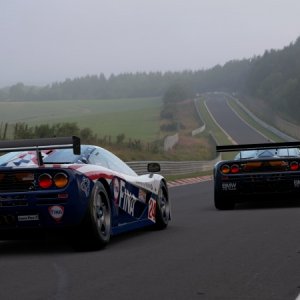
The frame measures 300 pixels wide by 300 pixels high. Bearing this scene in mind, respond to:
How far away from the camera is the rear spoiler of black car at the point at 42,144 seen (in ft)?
23.1

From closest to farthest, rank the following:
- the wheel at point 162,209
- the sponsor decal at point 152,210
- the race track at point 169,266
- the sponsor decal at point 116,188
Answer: the race track at point 169,266, the sponsor decal at point 116,188, the sponsor decal at point 152,210, the wheel at point 162,209

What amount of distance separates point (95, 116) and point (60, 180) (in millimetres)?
87707

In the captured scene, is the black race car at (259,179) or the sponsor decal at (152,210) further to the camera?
the black race car at (259,179)

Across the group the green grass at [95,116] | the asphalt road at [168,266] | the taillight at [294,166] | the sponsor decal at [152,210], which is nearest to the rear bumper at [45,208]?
the asphalt road at [168,266]

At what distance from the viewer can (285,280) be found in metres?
5.54

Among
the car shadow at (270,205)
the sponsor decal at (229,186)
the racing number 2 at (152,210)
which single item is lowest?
the car shadow at (270,205)

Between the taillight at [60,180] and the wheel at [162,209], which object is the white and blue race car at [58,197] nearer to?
the taillight at [60,180]

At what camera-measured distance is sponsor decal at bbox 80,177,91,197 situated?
22.8 ft

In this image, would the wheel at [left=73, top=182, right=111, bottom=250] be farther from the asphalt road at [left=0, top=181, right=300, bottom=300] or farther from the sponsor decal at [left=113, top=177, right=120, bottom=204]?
the sponsor decal at [left=113, top=177, right=120, bottom=204]

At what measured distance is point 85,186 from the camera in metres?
6.99

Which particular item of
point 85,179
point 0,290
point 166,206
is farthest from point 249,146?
point 0,290

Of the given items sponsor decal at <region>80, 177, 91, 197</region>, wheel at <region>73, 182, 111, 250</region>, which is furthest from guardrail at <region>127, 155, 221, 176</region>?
sponsor decal at <region>80, 177, 91, 197</region>

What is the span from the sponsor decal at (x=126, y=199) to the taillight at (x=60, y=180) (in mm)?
1142

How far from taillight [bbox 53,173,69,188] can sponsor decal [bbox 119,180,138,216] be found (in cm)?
114
